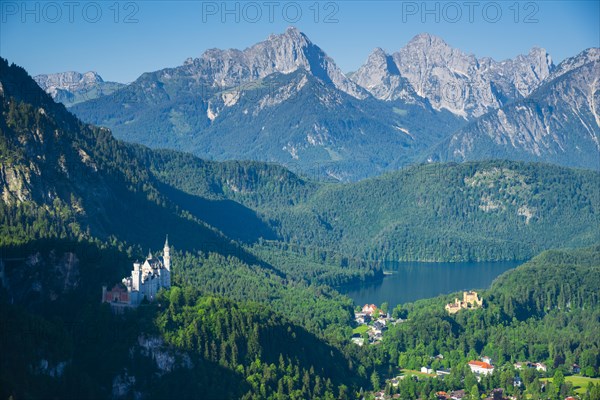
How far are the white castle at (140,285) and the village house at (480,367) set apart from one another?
4049cm

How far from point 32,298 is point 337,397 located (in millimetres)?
34655

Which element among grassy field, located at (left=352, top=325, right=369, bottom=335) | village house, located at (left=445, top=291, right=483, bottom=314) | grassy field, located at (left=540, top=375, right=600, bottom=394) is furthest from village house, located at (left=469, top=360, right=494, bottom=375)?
village house, located at (left=445, top=291, right=483, bottom=314)

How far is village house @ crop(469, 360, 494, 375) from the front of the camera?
449ft

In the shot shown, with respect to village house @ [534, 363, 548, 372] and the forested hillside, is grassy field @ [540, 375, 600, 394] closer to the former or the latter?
the forested hillside

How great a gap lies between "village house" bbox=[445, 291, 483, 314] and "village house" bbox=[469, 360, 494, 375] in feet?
102

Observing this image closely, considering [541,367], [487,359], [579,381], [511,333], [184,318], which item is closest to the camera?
[184,318]

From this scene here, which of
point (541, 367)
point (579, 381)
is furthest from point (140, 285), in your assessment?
point (579, 381)

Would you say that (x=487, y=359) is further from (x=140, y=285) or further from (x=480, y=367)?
(x=140, y=285)

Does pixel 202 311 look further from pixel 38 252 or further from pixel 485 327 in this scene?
pixel 485 327

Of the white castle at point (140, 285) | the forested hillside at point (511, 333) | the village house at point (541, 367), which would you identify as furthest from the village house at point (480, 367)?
the white castle at point (140, 285)

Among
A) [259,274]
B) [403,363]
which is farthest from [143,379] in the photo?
[259,274]

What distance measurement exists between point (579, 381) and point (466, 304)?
41.3 m

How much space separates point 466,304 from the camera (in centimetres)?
17388

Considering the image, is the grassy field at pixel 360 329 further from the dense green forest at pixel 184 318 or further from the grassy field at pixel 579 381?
the grassy field at pixel 579 381
